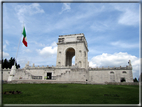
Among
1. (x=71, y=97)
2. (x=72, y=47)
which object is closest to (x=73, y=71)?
(x=72, y=47)

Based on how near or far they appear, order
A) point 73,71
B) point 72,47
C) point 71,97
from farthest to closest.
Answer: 1. point 72,47
2. point 73,71
3. point 71,97

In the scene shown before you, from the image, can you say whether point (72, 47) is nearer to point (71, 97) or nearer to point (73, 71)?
point (73, 71)

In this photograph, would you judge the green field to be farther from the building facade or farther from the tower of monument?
the tower of monument

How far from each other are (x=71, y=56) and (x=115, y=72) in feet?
71.1

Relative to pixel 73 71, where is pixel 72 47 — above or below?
above

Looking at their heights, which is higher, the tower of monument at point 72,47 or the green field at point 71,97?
the tower of monument at point 72,47

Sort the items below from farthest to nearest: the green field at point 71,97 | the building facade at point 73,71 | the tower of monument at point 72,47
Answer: the tower of monument at point 72,47, the building facade at point 73,71, the green field at point 71,97

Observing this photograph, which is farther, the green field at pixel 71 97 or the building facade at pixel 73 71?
the building facade at pixel 73 71

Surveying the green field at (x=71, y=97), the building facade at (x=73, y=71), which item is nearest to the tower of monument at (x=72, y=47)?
the building facade at (x=73, y=71)

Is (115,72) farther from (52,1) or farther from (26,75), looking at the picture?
(52,1)

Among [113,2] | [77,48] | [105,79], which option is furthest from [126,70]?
[113,2]

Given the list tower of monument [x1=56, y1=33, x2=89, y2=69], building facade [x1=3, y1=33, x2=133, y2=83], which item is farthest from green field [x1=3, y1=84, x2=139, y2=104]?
tower of monument [x1=56, y1=33, x2=89, y2=69]

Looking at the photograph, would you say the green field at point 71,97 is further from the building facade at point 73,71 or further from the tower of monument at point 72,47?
the tower of monument at point 72,47

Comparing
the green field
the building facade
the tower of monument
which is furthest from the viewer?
the tower of monument
